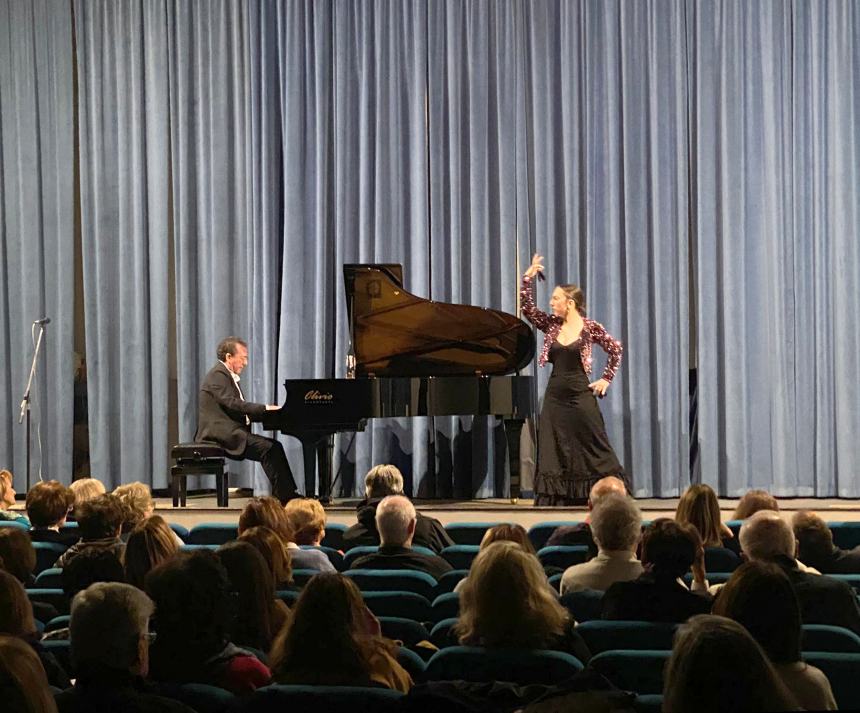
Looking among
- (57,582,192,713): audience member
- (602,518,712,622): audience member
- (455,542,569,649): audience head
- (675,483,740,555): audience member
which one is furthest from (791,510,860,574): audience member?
(57,582,192,713): audience member

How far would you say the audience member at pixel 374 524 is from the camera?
5.78 meters

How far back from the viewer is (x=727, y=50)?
10086 millimetres

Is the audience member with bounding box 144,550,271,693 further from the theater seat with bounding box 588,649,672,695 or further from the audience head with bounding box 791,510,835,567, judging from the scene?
the audience head with bounding box 791,510,835,567

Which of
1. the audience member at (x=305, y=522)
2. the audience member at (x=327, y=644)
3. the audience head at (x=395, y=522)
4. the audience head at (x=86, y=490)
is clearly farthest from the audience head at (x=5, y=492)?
the audience member at (x=327, y=644)

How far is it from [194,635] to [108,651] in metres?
0.31

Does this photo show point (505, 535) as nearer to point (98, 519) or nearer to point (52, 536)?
point (98, 519)

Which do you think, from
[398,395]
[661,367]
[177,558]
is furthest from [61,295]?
[177,558]

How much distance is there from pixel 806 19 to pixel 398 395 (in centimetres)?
442

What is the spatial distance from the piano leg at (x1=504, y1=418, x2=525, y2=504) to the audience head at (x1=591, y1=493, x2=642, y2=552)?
4.59 meters

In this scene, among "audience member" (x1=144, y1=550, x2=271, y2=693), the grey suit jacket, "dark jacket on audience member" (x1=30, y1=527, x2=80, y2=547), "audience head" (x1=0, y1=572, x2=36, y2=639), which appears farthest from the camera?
the grey suit jacket

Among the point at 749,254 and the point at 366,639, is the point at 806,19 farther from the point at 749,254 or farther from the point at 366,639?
the point at 366,639

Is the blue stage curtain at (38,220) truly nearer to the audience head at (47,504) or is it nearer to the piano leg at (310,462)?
the piano leg at (310,462)

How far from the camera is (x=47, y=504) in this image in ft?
18.6

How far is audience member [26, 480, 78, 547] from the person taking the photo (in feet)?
18.5
